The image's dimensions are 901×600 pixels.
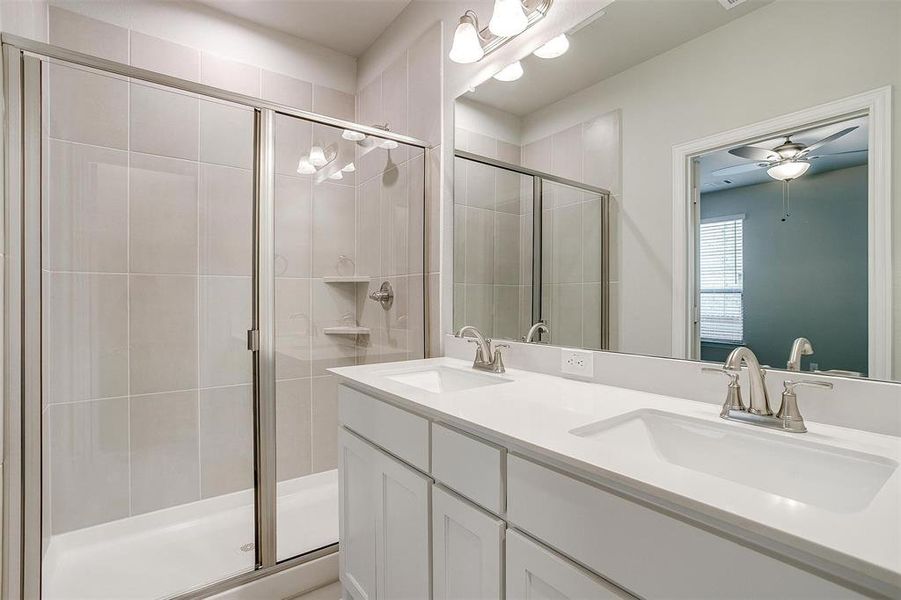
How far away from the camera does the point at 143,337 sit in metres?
1.52

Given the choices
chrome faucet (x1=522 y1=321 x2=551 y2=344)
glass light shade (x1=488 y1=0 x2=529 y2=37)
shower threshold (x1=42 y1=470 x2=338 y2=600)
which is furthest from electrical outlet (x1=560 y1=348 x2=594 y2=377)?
shower threshold (x1=42 y1=470 x2=338 y2=600)

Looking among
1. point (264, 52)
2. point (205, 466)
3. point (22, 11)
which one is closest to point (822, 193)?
point (205, 466)

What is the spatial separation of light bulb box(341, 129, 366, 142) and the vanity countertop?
1.08 metres

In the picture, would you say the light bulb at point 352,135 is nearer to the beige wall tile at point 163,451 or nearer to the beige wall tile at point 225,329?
the beige wall tile at point 225,329

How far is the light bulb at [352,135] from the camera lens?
6.07 feet

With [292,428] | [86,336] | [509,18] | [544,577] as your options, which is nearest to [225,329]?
[86,336]

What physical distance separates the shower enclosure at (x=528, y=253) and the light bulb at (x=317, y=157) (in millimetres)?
563

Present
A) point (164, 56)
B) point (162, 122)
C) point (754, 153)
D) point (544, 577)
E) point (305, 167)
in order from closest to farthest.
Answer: point (544, 577), point (754, 153), point (162, 122), point (305, 167), point (164, 56)

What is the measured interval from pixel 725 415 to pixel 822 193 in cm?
50

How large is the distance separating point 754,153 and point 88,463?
2.12 m

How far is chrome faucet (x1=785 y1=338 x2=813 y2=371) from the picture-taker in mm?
885

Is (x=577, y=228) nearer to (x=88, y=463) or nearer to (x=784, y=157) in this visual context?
(x=784, y=157)

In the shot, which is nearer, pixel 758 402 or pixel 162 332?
pixel 758 402

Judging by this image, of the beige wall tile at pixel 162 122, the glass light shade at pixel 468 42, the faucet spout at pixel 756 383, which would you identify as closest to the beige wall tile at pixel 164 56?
the beige wall tile at pixel 162 122
